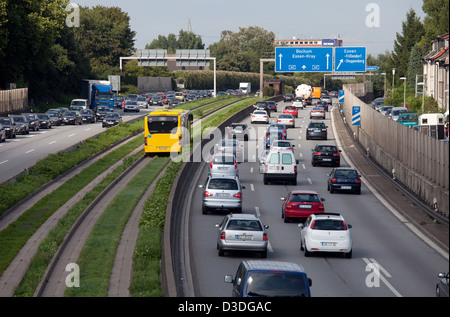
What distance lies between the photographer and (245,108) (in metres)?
94.6

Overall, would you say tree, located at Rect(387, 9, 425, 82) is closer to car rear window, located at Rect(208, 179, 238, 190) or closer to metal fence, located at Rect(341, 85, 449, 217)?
metal fence, located at Rect(341, 85, 449, 217)

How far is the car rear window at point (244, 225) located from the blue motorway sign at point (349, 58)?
55.9m

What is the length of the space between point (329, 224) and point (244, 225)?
2.95 meters

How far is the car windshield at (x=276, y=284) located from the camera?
16.2 meters

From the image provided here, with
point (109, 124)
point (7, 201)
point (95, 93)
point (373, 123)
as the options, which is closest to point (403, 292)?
point (7, 201)

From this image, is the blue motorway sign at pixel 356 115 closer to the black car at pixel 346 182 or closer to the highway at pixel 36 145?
the highway at pixel 36 145

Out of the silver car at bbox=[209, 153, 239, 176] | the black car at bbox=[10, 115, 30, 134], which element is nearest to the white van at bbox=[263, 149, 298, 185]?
the silver car at bbox=[209, 153, 239, 176]

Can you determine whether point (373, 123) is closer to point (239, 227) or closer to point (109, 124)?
point (109, 124)

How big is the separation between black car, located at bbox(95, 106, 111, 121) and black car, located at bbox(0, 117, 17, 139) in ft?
62.4

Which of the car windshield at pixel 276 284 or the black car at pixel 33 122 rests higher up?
the black car at pixel 33 122

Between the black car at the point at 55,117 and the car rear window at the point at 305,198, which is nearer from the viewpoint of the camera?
the car rear window at the point at 305,198

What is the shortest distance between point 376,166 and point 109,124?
3279 cm

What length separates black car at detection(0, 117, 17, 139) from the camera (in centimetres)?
6650

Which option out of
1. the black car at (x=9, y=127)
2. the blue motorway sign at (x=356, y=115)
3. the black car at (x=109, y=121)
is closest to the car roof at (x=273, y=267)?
the blue motorway sign at (x=356, y=115)
